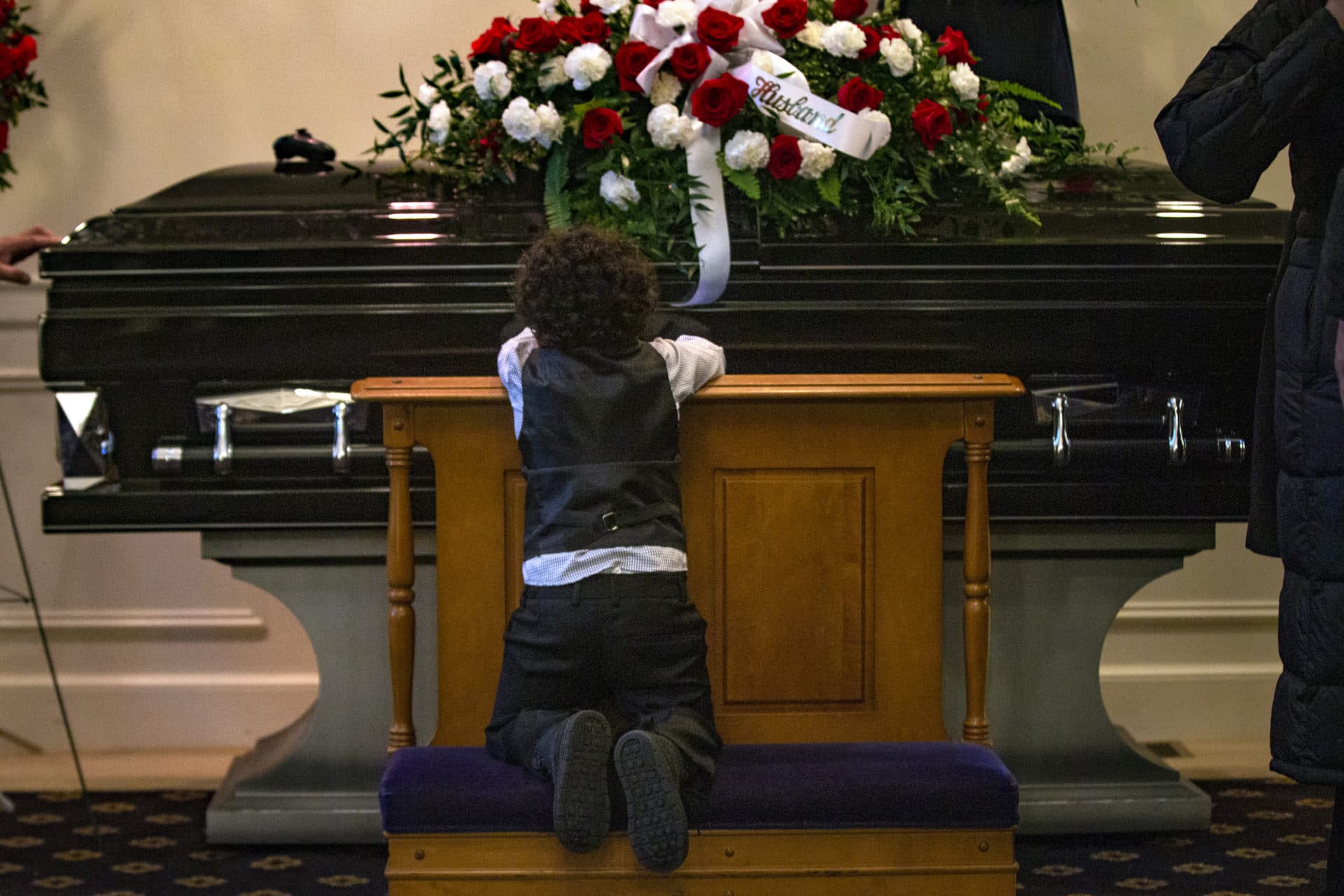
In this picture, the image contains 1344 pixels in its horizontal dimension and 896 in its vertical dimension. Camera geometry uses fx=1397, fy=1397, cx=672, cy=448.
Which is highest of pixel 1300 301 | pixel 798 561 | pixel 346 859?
pixel 1300 301

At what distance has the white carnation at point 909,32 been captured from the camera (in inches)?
107

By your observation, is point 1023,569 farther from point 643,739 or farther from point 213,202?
point 213,202

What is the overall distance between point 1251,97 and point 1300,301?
289mm

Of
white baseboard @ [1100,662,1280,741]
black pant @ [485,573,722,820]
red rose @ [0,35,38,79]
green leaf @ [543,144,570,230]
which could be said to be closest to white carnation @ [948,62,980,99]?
green leaf @ [543,144,570,230]

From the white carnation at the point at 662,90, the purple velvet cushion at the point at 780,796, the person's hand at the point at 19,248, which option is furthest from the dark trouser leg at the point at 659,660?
the person's hand at the point at 19,248

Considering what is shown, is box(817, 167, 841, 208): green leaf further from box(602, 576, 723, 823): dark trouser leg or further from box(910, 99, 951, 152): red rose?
box(602, 576, 723, 823): dark trouser leg

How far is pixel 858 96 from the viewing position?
254 cm

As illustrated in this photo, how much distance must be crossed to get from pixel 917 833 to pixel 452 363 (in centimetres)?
114

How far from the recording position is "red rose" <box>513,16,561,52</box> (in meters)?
2.59

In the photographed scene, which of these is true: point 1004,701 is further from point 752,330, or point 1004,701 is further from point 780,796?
point 780,796

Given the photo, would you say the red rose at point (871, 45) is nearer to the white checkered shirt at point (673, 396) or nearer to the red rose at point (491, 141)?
the red rose at point (491, 141)

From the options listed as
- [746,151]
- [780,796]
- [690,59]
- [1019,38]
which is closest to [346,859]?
[780,796]

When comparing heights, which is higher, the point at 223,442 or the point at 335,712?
the point at 223,442

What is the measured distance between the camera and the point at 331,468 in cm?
250
